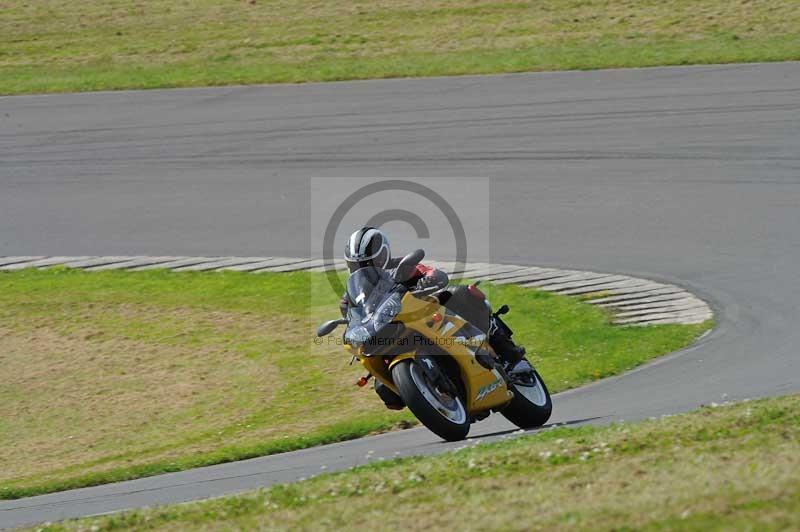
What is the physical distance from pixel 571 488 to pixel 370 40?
71.1 ft

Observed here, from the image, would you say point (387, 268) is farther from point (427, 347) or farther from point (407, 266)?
point (427, 347)

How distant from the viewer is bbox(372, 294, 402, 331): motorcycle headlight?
9.45 meters

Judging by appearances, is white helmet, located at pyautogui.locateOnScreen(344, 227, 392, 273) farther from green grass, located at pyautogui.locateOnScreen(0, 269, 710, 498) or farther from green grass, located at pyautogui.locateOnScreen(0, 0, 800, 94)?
green grass, located at pyautogui.locateOnScreen(0, 0, 800, 94)

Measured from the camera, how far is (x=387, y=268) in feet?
32.6

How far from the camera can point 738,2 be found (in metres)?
27.4

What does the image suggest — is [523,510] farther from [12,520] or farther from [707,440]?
[12,520]

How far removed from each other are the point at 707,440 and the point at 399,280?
111 inches

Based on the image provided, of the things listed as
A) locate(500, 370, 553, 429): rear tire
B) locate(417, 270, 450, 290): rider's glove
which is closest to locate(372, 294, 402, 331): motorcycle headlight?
locate(417, 270, 450, 290): rider's glove

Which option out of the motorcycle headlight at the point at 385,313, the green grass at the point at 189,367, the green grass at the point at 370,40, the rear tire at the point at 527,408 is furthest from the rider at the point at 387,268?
the green grass at the point at 370,40

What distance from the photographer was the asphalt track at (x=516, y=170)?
589 inches

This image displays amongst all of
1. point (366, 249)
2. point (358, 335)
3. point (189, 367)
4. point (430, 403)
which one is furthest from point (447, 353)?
point (189, 367)

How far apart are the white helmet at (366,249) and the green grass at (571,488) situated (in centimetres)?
164

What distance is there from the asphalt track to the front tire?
1644 mm

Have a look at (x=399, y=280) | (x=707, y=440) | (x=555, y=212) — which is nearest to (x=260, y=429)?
(x=399, y=280)
